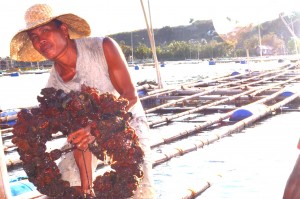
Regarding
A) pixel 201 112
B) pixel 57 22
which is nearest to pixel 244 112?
pixel 201 112

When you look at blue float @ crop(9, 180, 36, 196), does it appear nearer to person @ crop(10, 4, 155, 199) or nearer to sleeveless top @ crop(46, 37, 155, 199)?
person @ crop(10, 4, 155, 199)

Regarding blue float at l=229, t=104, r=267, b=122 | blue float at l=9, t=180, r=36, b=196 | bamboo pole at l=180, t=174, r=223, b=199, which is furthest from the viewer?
blue float at l=229, t=104, r=267, b=122

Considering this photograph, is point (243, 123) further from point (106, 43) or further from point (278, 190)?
point (106, 43)

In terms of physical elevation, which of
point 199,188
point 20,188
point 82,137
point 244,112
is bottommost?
point 244,112

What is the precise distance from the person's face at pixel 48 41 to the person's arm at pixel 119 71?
0.74 ft

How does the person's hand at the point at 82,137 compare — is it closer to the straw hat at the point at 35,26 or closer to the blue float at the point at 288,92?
the straw hat at the point at 35,26

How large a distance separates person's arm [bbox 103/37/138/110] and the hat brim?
237 mm

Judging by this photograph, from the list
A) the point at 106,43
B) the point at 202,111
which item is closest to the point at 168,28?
the point at 202,111

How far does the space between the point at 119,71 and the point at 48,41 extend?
382 millimetres

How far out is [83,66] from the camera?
7.69ft

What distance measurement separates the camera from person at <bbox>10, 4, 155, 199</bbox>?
2.22 metres

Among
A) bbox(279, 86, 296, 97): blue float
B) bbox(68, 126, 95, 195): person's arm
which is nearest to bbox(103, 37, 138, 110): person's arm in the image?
bbox(68, 126, 95, 195): person's arm

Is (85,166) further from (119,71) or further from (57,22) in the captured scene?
(57,22)

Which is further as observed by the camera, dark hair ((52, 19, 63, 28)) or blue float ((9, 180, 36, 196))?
blue float ((9, 180, 36, 196))
